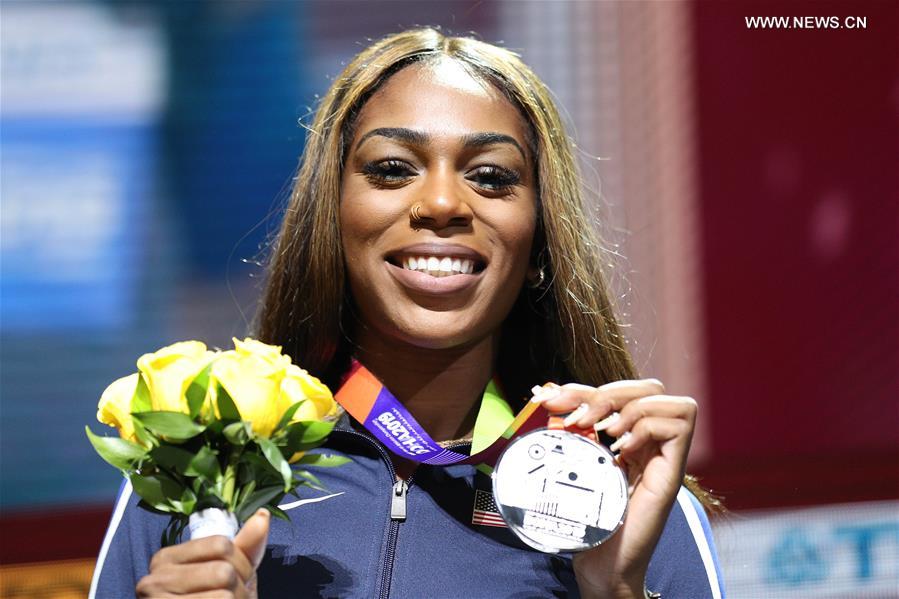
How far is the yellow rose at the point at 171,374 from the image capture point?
1544 mm

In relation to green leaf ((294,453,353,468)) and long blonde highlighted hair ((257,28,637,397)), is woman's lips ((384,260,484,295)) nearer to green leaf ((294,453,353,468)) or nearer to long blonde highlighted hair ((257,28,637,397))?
long blonde highlighted hair ((257,28,637,397))

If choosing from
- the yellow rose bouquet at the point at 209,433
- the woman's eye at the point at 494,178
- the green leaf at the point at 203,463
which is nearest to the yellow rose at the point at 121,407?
the yellow rose bouquet at the point at 209,433

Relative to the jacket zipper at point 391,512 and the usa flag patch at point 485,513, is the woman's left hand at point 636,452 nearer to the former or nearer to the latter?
the usa flag patch at point 485,513

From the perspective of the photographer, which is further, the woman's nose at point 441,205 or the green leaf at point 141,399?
the woman's nose at point 441,205

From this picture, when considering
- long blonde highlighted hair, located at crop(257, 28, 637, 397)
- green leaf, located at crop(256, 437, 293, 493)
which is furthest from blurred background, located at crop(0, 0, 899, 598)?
green leaf, located at crop(256, 437, 293, 493)

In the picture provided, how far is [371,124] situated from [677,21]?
2683 millimetres

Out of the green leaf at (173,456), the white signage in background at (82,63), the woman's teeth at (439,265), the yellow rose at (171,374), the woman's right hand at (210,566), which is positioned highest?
the white signage in background at (82,63)

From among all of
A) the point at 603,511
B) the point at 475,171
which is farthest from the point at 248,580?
the point at 475,171

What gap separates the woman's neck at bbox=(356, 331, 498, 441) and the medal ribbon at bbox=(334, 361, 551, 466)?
5 cm

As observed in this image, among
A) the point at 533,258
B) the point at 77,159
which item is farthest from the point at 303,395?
the point at 77,159

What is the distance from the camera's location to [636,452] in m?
1.80

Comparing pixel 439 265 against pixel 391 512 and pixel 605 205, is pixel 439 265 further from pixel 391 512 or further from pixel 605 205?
pixel 605 205

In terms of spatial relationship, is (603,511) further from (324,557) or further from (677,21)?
(677,21)

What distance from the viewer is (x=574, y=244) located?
2.21 metres
